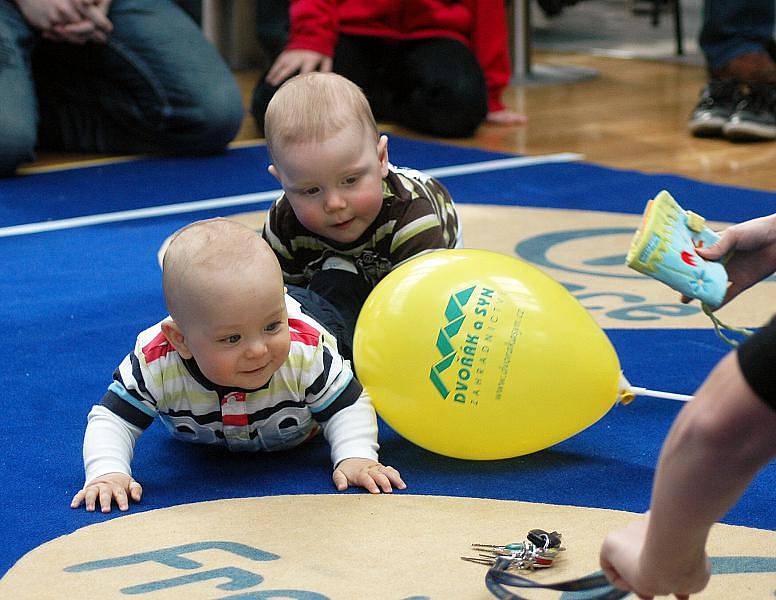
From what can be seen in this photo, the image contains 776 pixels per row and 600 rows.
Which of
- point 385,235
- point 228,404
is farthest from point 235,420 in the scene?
point 385,235

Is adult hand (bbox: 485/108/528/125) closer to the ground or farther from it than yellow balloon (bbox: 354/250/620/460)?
closer to the ground

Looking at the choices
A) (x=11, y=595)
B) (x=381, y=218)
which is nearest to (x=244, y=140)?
(x=381, y=218)

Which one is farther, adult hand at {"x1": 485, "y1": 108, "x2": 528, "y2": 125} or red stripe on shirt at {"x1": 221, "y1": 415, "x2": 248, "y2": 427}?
adult hand at {"x1": 485, "y1": 108, "x2": 528, "y2": 125}

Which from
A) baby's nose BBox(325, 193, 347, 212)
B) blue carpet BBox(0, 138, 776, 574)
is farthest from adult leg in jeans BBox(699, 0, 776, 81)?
baby's nose BBox(325, 193, 347, 212)

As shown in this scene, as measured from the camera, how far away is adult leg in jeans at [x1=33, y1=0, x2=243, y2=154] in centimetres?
287

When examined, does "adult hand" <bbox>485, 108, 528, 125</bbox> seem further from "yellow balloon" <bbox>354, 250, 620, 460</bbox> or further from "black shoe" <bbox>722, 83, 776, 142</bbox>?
"yellow balloon" <bbox>354, 250, 620, 460</bbox>

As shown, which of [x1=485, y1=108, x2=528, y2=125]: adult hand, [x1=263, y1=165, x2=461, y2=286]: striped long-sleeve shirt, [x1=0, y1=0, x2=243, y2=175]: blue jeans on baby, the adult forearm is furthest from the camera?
[x1=485, y1=108, x2=528, y2=125]: adult hand

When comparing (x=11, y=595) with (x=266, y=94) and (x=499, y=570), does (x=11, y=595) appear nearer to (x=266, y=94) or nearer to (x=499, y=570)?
(x=499, y=570)

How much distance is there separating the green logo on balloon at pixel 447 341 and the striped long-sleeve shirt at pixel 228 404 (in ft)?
0.33

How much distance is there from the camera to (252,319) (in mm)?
1166

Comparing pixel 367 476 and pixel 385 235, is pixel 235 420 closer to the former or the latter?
pixel 367 476

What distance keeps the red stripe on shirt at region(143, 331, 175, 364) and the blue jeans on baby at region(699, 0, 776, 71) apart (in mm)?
2225

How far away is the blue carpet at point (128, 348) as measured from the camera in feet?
3.96

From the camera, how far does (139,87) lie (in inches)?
113
